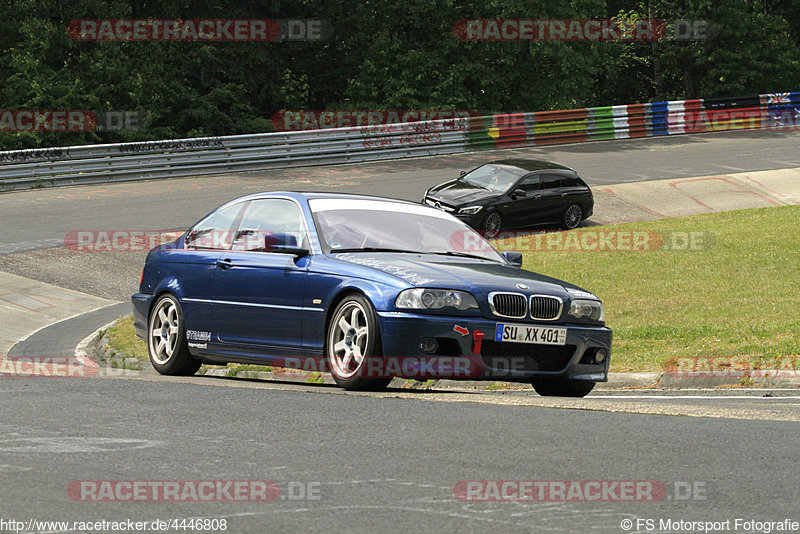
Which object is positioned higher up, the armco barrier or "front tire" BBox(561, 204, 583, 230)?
the armco barrier

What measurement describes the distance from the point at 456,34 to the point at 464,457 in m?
37.0

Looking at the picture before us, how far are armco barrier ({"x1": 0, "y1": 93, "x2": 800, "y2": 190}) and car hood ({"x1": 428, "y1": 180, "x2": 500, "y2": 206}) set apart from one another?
9.14m

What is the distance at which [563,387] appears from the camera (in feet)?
27.9

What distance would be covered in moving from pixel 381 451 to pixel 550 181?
20106 mm

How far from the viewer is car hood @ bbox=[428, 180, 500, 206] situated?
77.2 ft

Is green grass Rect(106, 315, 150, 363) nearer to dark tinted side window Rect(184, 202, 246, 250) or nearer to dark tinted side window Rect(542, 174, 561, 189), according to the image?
dark tinted side window Rect(184, 202, 246, 250)

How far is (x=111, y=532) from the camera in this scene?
4160 mm

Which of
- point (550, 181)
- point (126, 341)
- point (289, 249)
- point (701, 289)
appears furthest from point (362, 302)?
point (550, 181)

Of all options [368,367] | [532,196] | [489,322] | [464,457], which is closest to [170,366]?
[368,367]

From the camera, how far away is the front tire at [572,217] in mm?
25234

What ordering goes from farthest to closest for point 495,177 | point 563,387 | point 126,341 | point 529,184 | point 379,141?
point 379,141, point 495,177, point 529,184, point 126,341, point 563,387

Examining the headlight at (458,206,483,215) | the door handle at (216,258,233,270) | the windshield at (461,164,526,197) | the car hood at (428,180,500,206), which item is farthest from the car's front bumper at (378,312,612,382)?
the windshield at (461,164,526,197)

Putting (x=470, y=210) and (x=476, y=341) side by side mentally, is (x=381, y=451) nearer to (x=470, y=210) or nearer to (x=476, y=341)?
(x=476, y=341)

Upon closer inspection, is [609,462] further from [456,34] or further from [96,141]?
[456,34]
